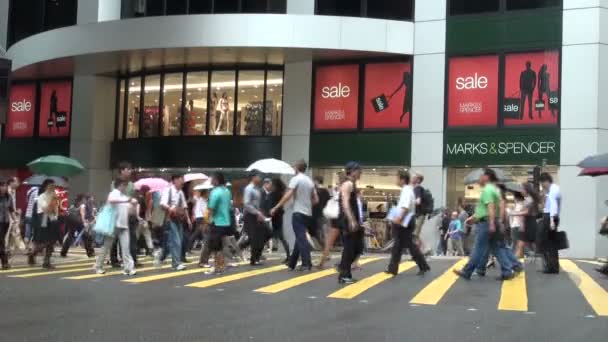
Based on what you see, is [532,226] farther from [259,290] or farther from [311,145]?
[311,145]

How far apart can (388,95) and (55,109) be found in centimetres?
1461

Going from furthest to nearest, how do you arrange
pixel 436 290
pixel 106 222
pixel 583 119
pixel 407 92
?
pixel 407 92
pixel 583 119
pixel 106 222
pixel 436 290

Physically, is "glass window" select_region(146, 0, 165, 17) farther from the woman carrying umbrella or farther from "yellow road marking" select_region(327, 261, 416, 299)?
"yellow road marking" select_region(327, 261, 416, 299)

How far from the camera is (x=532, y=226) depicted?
13.5 meters

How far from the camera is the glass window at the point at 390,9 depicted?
1006 inches

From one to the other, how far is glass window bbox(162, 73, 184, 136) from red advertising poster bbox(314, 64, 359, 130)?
5.63m

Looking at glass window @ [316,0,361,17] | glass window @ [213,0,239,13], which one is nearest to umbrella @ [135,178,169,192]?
glass window @ [316,0,361,17]

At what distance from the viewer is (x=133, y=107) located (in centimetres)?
3034

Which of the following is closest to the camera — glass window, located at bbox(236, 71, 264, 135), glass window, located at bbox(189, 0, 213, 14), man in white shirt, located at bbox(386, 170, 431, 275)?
man in white shirt, located at bbox(386, 170, 431, 275)

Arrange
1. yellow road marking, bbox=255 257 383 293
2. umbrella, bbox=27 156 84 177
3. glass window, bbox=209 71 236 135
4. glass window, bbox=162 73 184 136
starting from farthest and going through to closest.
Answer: glass window, bbox=162 73 184 136, glass window, bbox=209 71 236 135, umbrella, bbox=27 156 84 177, yellow road marking, bbox=255 257 383 293

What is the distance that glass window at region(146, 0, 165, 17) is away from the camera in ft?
96.1

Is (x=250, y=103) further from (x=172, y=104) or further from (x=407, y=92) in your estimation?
(x=407, y=92)

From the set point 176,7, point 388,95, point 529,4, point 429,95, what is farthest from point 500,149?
point 176,7

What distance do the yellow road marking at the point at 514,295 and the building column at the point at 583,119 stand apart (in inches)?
445
